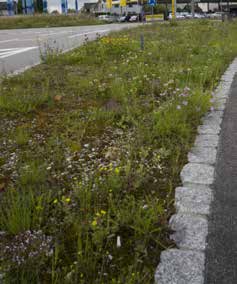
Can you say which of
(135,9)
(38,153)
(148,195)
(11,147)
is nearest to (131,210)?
(148,195)

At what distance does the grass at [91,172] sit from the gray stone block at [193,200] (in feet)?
0.23

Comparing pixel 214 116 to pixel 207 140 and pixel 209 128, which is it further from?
pixel 207 140

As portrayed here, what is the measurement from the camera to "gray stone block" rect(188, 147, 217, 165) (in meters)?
2.98

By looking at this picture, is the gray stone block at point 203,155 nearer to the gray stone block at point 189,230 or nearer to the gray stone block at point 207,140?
the gray stone block at point 207,140

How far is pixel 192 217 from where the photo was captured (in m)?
2.21

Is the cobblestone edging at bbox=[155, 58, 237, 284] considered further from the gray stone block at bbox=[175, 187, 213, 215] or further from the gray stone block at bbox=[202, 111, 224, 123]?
the gray stone block at bbox=[202, 111, 224, 123]

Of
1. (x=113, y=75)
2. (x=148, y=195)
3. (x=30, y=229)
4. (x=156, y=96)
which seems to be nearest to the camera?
(x=30, y=229)

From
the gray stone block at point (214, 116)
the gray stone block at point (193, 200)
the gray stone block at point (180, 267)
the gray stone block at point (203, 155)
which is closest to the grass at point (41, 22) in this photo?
the gray stone block at point (214, 116)

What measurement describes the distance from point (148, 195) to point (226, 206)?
575mm

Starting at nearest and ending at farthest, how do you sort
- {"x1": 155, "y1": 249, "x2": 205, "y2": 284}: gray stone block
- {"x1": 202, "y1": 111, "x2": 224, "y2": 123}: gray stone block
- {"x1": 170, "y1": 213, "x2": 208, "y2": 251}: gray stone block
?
1. {"x1": 155, "y1": 249, "x2": 205, "y2": 284}: gray stone block
2. {"x1": 170, "y1": 213, "x2": 208, "y2": 251}: gray stone block
3. {"x1": 202, "y1": 111, "x2": 224, "y2": 123}: gray stone block

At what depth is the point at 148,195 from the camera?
2496 mm

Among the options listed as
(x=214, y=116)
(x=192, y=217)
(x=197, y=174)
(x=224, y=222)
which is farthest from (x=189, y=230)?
(x=214, y=116)

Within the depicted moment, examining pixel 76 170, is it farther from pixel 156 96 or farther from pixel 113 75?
pixel 113 75

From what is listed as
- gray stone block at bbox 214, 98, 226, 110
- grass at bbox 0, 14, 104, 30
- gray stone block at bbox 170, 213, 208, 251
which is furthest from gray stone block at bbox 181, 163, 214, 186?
grass at bbox 0, 14, 104, 30
